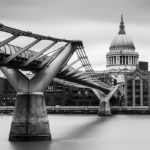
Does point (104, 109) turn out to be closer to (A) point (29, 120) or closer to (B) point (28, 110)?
(B) point (28, 110)

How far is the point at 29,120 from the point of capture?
5084 cm

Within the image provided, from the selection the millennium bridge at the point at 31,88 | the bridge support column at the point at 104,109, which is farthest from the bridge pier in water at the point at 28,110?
the bridge support column at the point at 104,109

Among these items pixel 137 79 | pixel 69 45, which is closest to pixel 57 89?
pixel 137 79

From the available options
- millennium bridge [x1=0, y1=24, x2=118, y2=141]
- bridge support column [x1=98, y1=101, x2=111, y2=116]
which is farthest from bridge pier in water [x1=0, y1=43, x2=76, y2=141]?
bridge support column [x1=98, y1=101, x2=111, y2=116]

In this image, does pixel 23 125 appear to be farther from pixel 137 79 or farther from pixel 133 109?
pixel 137 79

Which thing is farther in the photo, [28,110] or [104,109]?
[104,109]

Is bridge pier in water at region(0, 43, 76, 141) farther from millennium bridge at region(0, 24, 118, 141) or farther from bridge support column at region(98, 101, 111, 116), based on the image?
bridge support column at region(98, 101, 111, 116)

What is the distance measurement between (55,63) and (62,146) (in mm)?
9118

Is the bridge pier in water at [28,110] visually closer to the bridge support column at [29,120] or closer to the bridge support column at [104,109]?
the bridge support column at [29,120]

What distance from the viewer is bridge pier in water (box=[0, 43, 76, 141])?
167ft

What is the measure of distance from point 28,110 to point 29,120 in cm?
93

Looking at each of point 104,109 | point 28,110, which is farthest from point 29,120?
point 104,109

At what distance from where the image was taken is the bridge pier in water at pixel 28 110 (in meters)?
50.8

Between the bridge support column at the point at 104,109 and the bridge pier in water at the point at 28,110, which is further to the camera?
the bridge support column at the point at 104,109
